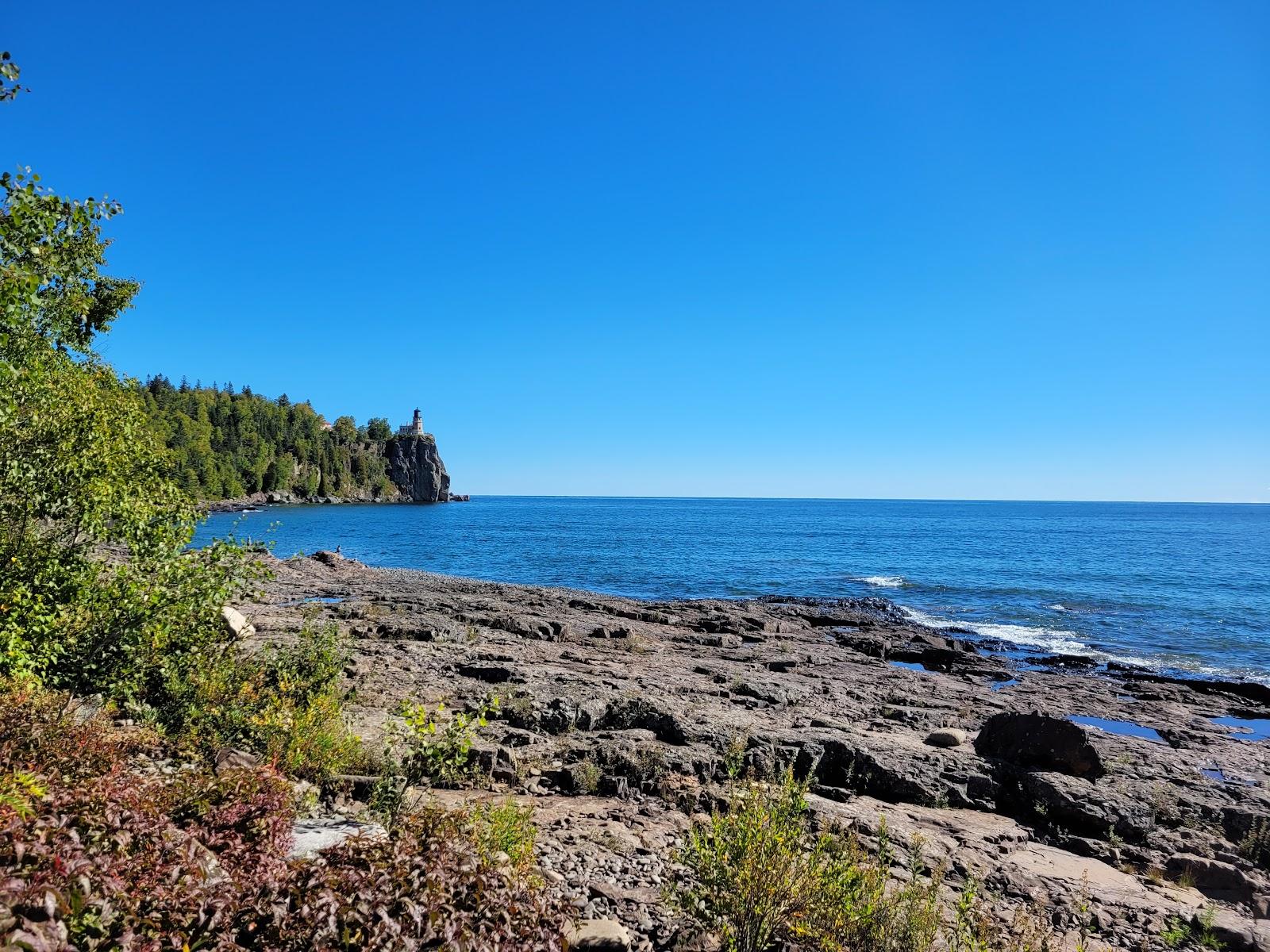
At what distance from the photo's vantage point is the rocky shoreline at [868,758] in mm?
7426

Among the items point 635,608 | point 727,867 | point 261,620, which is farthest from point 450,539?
point 727,867

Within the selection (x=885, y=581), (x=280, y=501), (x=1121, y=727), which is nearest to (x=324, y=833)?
(x=1121, y=727)

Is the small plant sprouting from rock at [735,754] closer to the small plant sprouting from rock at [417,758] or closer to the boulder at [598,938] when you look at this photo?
the boulder at [598,938]

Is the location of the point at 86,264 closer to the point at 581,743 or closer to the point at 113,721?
the point at 113,721

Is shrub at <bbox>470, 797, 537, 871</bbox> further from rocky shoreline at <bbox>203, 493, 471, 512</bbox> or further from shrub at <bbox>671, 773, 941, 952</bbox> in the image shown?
rocky shoreline at <bbox>203, 493, 471, 512</bbox>

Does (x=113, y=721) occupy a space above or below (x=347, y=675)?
above

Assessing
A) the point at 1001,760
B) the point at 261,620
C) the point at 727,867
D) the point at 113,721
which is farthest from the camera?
the point at 261,620

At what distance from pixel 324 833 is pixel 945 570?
192 feet

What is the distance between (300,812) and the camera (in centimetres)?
611

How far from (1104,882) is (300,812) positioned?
9404 millimetres

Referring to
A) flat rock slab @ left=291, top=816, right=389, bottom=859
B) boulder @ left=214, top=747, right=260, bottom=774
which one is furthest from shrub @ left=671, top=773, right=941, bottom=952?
boulder @ left=214, top=747, right=260, bottom=774

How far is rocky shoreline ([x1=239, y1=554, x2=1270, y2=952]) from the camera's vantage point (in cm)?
743

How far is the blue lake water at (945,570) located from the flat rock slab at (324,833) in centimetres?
495

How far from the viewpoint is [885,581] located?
159ft
